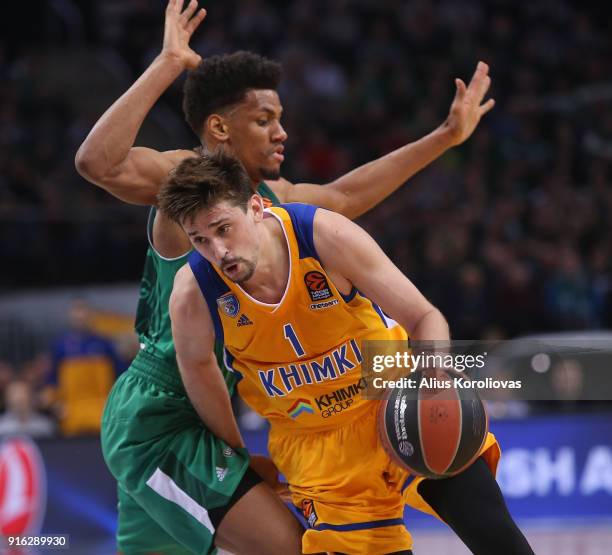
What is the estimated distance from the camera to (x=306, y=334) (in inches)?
138

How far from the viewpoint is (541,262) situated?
34.0ft

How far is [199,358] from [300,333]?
37 cm

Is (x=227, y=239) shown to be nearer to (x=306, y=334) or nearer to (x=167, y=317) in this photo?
(x=306, y=334)

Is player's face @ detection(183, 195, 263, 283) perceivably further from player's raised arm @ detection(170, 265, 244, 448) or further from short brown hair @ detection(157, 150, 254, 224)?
player's raised arm @ detection(170, 265, 244, 448)

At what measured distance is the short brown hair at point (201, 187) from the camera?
10.9 feet

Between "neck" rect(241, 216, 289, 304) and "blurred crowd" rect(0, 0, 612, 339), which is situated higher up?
"blurred crowd" rect(0, 0, 612, 339)

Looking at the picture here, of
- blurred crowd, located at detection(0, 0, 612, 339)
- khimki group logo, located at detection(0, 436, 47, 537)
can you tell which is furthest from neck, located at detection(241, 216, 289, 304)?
blurred crowd, located at detection(0, 0, 612, 339)

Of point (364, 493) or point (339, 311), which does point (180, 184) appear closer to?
point (339, 311)

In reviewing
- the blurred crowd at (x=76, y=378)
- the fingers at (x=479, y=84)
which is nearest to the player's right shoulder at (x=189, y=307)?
the fingers at (x=479, y=84)

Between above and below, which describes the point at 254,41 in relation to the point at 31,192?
above

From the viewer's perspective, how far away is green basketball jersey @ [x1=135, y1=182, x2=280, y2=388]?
3.91 metres

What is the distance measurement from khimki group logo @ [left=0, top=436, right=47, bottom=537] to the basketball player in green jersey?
127 inches

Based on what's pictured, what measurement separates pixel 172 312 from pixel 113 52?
405 inches

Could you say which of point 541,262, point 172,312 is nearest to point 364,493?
point 172,312
